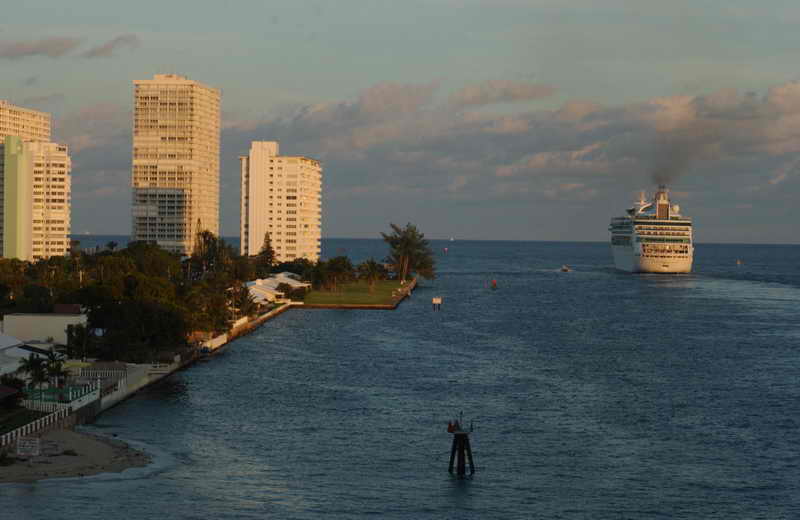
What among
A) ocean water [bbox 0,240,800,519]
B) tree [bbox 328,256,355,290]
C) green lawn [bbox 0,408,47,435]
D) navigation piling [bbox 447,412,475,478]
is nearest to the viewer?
ocean water [bbox 0,240,800,519]

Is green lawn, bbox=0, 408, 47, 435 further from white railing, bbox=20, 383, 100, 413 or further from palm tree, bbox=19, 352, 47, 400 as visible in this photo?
palm tree, bbox=19, 352, 47, 400

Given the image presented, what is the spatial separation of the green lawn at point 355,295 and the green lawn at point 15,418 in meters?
95.5

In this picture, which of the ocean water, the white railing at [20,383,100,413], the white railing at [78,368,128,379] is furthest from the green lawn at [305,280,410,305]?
the white railing at [20,383,100,413]

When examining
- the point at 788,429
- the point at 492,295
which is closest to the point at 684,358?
the point at 788,429

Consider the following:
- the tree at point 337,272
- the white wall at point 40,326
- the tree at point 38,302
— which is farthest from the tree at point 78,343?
the tree at point 337,272

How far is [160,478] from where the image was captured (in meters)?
49.0

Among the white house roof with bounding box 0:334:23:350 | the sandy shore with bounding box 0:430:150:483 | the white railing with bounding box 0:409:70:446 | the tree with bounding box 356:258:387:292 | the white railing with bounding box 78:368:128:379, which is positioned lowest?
the sandy shore with bounding box 0:430:150:483

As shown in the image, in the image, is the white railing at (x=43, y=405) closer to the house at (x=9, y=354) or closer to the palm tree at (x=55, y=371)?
the palm tree at (x=55, y=371)

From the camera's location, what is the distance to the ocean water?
46.2 m

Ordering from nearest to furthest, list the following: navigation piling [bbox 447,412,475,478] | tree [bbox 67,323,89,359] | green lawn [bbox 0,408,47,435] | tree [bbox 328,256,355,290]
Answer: navigation piling [bbox 447,412,475,478] → green lawn [bbox 0,408,47,435] → tree [bbox 67,323,89,359] → tree [bbox 328,256,355,290]

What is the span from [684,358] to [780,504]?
4854cm

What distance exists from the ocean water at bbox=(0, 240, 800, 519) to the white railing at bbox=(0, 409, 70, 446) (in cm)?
323

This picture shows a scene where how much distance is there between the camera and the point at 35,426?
54.8 meters

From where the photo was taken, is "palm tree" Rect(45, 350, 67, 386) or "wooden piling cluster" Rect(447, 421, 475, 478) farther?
"palm tree" Rect(45, 350, 67, 386)
